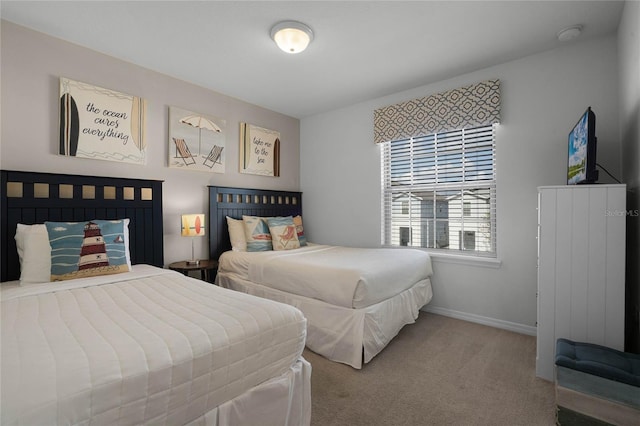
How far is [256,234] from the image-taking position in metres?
3.34

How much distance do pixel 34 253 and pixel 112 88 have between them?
5.18ft

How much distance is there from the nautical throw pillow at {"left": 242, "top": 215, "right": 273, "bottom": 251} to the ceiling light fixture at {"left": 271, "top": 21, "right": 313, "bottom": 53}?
6.11 feet

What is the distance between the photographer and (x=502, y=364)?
2.14 m

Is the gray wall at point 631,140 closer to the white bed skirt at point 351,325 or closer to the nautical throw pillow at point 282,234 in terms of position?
the white bed skirt at point 351,325

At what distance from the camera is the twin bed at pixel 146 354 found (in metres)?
0.81

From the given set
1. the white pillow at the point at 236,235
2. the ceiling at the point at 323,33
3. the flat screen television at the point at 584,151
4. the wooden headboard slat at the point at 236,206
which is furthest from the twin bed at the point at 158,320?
the flat screen television at the point at 584,151

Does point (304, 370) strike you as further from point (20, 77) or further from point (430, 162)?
point (20, 77)

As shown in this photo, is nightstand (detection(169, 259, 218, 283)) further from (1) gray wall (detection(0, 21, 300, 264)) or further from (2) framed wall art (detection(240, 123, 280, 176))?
(2) framed wall art (detection(240, 123, 280, 176))

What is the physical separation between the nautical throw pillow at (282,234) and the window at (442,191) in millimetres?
1118

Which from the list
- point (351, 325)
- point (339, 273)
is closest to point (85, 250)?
point (339, 273)

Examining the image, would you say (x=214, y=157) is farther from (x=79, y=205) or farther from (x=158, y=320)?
(x=158, y=320)

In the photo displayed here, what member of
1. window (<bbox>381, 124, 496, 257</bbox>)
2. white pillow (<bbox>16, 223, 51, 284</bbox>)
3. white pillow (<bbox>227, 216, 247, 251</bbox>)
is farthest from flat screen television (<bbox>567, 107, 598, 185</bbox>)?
white pillow (<bbox>16, 223, 51, 284</bbox>)

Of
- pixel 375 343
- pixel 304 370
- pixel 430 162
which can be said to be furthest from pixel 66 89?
pixel 430 162

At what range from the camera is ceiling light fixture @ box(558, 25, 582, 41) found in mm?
2211
